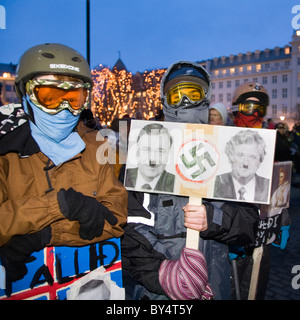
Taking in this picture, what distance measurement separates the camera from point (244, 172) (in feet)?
6.27

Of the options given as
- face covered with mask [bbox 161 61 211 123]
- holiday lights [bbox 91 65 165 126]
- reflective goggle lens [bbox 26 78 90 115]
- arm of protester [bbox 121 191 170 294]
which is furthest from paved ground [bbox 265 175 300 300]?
holiday lights [bbox 91 65 165 126]

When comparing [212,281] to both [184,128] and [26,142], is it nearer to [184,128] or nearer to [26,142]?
[184,128]

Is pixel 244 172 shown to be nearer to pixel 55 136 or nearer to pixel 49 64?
pixel 55 136

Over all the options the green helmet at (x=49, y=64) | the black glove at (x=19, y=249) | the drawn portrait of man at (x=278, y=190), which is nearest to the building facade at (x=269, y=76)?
the drawn portrait of man at (x=278, y=190)

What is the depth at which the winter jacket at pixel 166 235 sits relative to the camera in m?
1.99

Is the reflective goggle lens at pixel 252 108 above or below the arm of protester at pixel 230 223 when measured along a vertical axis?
above

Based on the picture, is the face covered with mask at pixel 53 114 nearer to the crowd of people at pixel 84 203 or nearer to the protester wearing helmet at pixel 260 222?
the crowd of people at pixel 84 203

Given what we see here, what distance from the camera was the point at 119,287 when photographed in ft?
6.65

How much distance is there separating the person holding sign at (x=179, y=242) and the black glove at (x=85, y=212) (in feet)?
1.09

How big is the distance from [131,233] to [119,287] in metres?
0.41

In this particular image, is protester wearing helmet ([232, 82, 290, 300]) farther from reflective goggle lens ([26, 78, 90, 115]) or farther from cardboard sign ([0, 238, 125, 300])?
reflective goggle lens ([26, 78, 90, 115])

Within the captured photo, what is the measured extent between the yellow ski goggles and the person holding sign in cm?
81

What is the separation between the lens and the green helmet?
6.38ft
